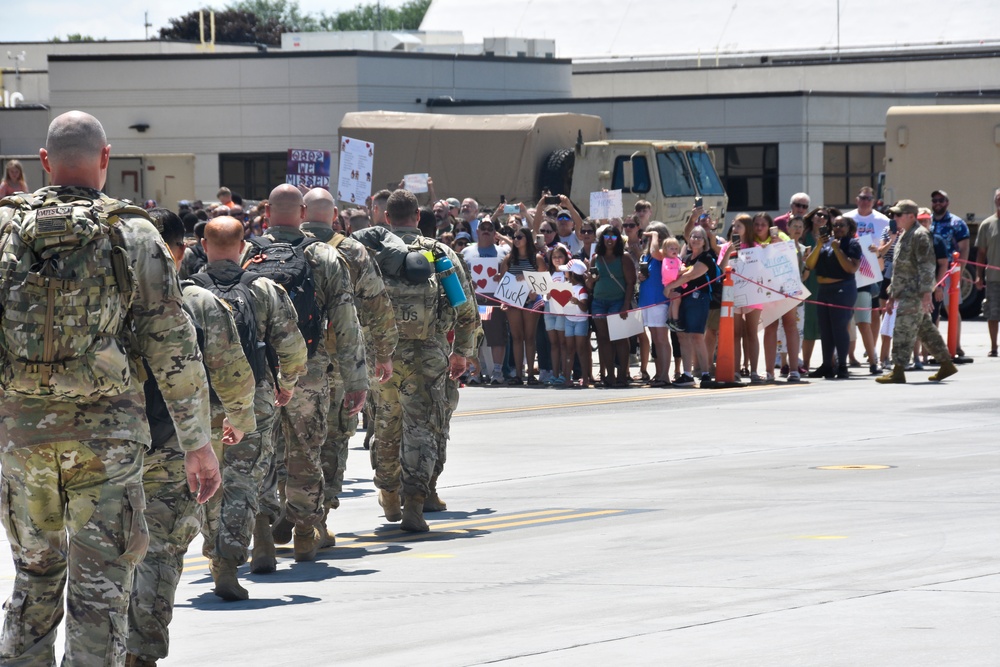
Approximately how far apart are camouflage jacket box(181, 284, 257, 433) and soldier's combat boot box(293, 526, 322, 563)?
231 cm

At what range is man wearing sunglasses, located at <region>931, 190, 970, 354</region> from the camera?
22234mm

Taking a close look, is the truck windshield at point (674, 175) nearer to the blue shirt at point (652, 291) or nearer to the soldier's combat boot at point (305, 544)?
the blue shirt at point (652, 291)

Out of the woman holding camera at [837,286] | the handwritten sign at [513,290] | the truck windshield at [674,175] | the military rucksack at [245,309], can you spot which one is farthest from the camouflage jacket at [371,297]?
the truck windshield at [674,175]

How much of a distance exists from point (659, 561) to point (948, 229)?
1475 cm

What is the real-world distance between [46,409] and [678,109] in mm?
37259

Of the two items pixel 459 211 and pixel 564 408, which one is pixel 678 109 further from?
pixel 564 408

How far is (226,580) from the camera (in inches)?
322

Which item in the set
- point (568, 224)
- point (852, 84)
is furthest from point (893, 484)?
point (852, 84)

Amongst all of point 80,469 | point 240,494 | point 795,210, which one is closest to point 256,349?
point 240,494

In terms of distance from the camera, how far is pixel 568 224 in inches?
843

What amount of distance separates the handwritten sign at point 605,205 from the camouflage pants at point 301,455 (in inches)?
576

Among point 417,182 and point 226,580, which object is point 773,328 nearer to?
point 417,182

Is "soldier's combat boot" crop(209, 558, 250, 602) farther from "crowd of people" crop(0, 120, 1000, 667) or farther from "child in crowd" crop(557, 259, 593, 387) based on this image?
"child in crowd" crop(557, 259, 593, 387)

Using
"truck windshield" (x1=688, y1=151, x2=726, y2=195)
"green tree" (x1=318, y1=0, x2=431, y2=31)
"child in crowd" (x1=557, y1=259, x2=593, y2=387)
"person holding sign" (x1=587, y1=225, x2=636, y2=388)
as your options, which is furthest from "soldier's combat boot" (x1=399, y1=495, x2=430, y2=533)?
"green tree" (x1=318, y1=0, x2=431, y2=31)
